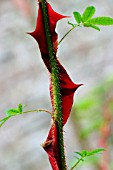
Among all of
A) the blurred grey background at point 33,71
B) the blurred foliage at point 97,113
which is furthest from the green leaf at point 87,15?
the blurred grey background at point 33,71

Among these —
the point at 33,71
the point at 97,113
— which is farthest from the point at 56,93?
the point at 33,71

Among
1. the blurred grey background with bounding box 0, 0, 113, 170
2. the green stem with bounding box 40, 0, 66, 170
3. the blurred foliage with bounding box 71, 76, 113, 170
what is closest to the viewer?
the green stem with bounding box 40, 0, 66, 170

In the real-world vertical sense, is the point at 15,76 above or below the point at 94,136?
above

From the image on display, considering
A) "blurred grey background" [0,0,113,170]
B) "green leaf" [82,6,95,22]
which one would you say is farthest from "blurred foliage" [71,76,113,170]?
"green leaf" [82,6,95,22]

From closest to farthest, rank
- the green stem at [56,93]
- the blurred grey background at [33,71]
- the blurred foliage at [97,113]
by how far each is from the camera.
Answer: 1. the green stem at [56,93]
2. the blurred foliage at [97,113]
3. the blurred grey background at [33,71]

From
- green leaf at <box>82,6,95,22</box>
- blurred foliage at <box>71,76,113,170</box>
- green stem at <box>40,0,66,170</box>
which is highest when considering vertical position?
green leaf at <box>82,6,95,22</box>

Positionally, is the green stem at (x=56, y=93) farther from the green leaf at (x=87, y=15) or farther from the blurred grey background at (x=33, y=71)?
the blurred grey background at (x=33, y=71)

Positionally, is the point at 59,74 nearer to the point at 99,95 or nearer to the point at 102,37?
the point at 99,95

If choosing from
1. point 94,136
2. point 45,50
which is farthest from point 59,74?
point 94,136

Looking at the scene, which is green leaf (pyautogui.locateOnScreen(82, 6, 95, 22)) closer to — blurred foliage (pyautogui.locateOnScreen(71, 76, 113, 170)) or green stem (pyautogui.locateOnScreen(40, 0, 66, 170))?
green stem (pyautogui.locateOnScreen(40, 0, 66, 170))
